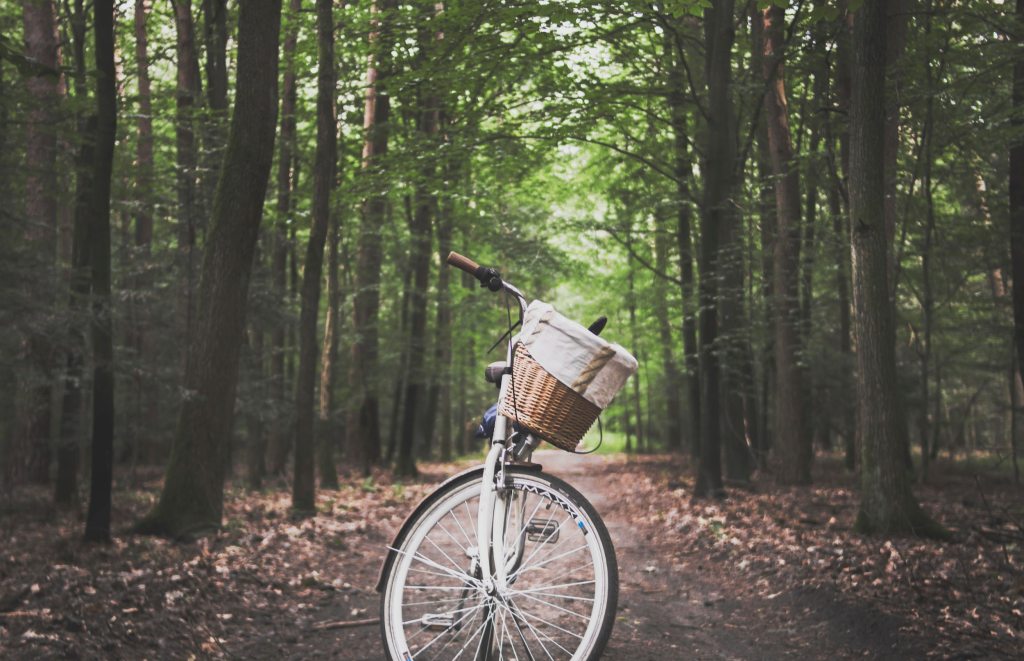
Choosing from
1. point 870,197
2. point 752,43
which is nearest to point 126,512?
point 870,197

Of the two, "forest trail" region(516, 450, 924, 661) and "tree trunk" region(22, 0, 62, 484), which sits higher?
"tree trunk" region(22, 0, 62, 484)

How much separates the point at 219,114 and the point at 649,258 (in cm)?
1476

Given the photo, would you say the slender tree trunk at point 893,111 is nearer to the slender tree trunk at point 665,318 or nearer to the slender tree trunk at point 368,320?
the slender tree trunk at point 665,318

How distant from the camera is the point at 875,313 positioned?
7.27 metres

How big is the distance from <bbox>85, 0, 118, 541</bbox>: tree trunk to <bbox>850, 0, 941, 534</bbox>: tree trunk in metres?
6.67

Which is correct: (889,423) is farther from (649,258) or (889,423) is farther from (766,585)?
(649,258)

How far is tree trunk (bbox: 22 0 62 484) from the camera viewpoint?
22.9 ft

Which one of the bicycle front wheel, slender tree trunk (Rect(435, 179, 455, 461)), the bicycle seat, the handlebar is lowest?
the bicycle front wheel

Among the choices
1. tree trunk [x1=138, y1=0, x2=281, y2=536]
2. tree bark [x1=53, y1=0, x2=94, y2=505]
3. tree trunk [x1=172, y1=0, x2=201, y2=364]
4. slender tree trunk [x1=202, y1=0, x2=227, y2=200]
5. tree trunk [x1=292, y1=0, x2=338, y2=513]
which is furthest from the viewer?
tree trunk [x1=292, y1=0, x2=338, y2=513]

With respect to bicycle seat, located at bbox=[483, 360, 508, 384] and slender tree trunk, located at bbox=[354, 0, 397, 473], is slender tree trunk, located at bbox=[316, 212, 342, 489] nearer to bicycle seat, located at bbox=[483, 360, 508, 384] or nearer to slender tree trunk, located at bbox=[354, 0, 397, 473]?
slender tree trunk, located at bbox=[354, 0, 397, 473]

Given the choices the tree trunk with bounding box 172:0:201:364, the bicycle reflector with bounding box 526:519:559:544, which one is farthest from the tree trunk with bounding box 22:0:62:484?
the bicycle reflector with bounding box 526:519:559:544

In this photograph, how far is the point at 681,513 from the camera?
1032 centimetres

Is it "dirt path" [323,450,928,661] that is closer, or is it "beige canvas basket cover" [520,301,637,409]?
"beige canvas basket cover" [520,301,637,409]

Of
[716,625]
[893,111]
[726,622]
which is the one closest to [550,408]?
[716,625]
